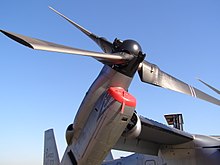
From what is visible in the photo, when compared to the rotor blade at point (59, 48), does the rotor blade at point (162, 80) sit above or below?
above

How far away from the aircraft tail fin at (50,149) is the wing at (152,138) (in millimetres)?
3732

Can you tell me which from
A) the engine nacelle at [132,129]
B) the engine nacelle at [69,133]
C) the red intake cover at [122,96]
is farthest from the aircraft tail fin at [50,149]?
the red intake cover at [122,96]

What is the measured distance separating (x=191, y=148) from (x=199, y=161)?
0.57m

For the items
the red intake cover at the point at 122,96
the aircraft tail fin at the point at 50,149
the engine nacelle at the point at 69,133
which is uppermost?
the aircraft tail fin at the point at 50,149

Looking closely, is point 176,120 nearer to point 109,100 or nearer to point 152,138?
point 152,138

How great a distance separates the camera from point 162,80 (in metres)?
6.51

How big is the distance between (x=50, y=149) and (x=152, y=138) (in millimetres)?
5507

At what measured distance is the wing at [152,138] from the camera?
977 cm

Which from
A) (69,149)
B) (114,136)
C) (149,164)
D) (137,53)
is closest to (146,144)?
(149,164)

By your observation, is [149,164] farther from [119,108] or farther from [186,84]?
[119,108]

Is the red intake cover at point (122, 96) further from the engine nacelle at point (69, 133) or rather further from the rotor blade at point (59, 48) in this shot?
the engine nacelle at point (69, 133)

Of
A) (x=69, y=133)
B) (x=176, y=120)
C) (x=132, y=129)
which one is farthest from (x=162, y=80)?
(x=176, y=120)

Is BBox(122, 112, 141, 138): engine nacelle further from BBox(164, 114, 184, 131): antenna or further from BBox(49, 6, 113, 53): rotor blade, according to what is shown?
BBox(164, 114, 184, 131): antenna

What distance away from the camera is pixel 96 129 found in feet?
19.7
